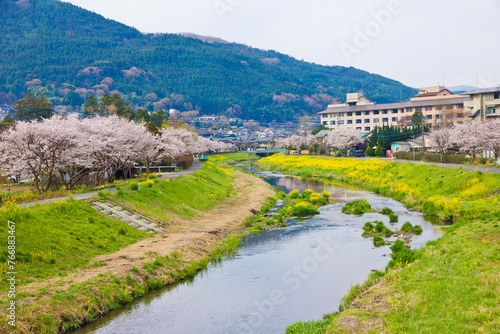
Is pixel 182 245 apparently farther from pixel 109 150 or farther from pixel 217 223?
Answer: pixel 109 150

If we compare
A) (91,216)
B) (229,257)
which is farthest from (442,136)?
(91,216)

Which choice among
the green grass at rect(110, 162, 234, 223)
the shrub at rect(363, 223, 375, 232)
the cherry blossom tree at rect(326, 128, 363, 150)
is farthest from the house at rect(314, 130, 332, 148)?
the shrub at rect(363, 223, 375, 232)

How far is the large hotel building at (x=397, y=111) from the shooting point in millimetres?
128250

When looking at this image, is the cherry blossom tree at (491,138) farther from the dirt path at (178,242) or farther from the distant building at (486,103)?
the dirt path at (178,242)

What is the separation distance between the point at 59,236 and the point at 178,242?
7.09 m

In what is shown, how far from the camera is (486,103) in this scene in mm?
82562

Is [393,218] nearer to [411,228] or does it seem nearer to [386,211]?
[386,211]

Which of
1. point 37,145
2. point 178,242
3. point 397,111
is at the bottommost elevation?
point 178,242

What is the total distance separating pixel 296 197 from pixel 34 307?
123ft

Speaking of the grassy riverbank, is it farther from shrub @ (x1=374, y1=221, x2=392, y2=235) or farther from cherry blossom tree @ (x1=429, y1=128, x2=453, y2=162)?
cherry blossom tree @ (x1=429, y1=128, x2=453, y2=162)

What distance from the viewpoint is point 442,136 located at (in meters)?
68.4

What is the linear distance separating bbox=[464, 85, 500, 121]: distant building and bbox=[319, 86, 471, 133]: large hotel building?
29.7 meters

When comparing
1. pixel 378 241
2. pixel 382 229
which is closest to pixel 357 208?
pixel 382 229

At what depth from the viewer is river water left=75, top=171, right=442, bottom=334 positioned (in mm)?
17281
